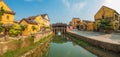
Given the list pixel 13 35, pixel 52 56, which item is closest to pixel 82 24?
pixel 13 35

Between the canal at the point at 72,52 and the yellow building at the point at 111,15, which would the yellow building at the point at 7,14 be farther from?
the yellow building at the point at 111,15

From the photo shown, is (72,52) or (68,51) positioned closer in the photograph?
(72,52)

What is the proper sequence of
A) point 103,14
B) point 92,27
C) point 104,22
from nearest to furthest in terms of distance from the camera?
point 104,22, point 103,14, point 92,27

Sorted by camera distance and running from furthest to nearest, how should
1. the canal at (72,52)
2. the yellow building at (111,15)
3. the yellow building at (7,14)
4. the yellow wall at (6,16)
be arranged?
1. the yellow building at (111,15)
2. the yellow building at (7,14)
3. the yellow wall at (6,16)
4. the canal at (72,52)

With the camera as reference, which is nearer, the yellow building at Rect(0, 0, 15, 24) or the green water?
the green water

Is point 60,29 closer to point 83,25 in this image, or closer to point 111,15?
point 83,25

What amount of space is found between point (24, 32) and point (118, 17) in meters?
26.3

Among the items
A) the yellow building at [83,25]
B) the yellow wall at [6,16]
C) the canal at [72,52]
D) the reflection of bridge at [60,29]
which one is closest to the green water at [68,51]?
the canal at [72,52]

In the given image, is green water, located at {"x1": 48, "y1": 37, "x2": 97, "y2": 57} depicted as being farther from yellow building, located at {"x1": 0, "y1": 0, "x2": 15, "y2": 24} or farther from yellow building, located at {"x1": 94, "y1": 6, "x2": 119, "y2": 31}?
yellow building, located at {"x1": 94, "y1": 6, "x2": 119, "y2": 31}

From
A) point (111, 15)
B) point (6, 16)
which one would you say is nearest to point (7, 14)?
point (6, 16)

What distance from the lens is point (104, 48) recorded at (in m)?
17.9

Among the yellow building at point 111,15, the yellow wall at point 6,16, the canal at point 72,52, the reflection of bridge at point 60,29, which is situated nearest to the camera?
the canal at point 72,52

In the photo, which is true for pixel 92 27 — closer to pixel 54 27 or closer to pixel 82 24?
pixel 82 24

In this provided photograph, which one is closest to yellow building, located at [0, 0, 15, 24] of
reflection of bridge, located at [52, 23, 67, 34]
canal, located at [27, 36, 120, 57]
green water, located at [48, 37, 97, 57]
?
canal, located at [27, 36, 120, 57]
